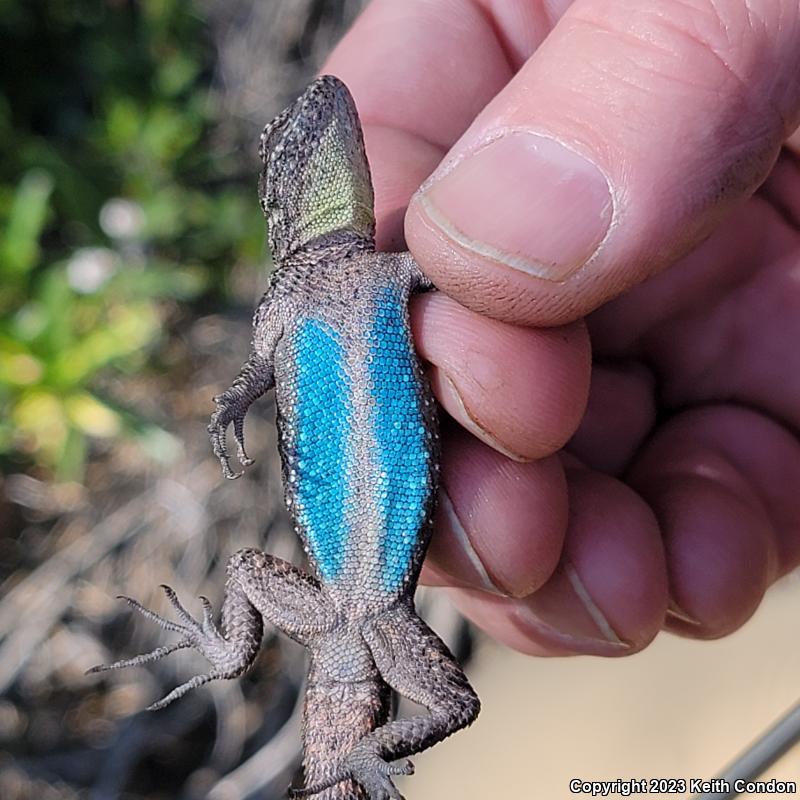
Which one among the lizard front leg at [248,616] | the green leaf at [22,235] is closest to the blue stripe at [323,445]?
the lizard front leg at [248,616]

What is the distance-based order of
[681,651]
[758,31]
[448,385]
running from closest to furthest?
[758,31], [448,385], [681,651]

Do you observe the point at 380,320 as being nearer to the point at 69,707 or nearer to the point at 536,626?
the point at 536,626

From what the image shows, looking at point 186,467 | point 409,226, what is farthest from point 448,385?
point 186,467

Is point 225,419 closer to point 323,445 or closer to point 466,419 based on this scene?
point 323,445

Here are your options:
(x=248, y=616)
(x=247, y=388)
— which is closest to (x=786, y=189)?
(x=247, y=388)

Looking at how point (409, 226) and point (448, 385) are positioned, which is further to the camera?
point (448, 385)

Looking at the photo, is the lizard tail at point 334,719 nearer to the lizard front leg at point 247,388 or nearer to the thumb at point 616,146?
the lizard front leg at point 247,388

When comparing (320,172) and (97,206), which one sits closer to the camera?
(320,172)
